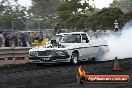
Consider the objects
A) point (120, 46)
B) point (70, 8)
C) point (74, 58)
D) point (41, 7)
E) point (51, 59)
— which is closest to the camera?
point (51, 59)

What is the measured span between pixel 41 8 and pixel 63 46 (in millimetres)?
83182

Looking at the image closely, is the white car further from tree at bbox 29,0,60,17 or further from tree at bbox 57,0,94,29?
tree at bbox 29,0,60,17

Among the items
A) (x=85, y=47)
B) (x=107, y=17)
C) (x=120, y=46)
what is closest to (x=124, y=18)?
(x=107, y=17)

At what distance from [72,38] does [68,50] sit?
1453 millimetres

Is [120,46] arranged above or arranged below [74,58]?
above

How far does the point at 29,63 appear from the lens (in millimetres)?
19641

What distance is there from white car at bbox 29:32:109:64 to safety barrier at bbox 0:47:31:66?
1267mm

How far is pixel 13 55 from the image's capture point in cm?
1912

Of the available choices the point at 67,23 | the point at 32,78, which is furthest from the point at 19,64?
the point at 67,23

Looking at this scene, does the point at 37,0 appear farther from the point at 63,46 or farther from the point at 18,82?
the point at 18,82

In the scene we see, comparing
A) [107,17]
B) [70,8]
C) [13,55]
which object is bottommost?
[13,55]

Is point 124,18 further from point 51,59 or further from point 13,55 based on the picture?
point 51,59

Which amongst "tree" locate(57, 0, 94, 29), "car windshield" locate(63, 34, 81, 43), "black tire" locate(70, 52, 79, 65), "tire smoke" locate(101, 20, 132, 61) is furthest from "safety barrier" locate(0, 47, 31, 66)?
"tree" locate(57, 0, 94, 29)

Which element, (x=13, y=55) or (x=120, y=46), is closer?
(x=13, y=55)
